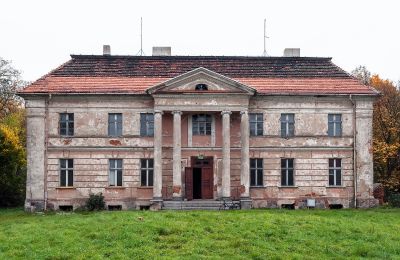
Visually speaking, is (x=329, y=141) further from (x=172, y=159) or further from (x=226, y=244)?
(x=226, y=244)

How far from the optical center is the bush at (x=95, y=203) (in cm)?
3375

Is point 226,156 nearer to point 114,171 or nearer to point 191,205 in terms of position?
point 191,205

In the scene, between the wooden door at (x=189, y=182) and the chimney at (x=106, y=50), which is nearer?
the wooden door at (x=189, y=182)

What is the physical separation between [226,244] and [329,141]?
16842 mm

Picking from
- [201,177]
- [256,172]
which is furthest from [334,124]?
[201,177]

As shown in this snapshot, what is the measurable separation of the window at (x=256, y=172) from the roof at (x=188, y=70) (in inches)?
171

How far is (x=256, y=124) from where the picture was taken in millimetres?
35438

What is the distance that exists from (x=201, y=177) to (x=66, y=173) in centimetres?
825

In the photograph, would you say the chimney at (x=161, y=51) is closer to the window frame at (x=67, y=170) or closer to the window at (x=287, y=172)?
the window frame at (x=67, y=170)

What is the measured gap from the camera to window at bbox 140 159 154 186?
115ft

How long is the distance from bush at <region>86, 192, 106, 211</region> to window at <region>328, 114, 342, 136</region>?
14532 mm

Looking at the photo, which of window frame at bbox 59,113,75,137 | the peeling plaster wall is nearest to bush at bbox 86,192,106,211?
the peeling plaster wall

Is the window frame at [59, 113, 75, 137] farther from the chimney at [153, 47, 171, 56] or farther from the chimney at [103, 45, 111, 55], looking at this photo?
the chimney at [153, 47, 171, 56]

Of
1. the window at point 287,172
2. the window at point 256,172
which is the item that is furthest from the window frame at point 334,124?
the window at point 256,172
